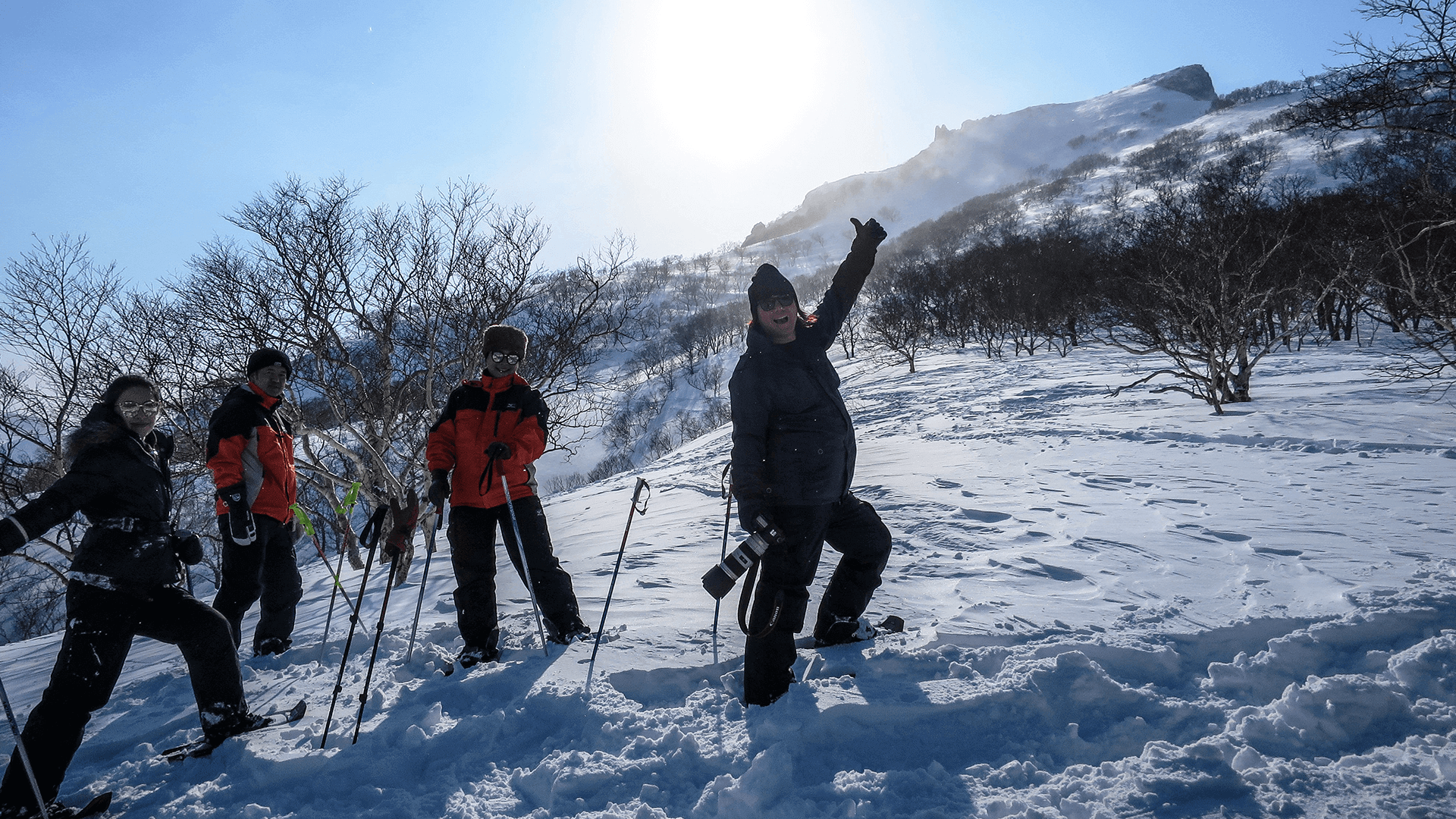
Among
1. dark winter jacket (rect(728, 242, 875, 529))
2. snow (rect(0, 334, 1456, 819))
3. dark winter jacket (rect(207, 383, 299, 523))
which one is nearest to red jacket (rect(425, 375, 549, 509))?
snow (rect(0, 334, 1456, 819))

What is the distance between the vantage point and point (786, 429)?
2.55 meters

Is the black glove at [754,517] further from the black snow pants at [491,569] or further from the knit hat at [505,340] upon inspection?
the knit hat at [505,340]

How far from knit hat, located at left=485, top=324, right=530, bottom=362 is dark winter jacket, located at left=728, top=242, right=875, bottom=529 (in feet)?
4.79

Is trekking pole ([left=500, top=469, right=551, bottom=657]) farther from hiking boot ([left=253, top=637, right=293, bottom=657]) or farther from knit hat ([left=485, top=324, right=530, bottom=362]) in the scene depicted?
hiking boot ([left=253, top=637, right=293, bottom=657])

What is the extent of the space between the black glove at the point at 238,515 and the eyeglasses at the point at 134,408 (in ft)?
2.83

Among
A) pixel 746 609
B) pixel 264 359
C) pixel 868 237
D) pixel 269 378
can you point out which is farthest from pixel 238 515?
pixel 868 237

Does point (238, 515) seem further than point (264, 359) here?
No

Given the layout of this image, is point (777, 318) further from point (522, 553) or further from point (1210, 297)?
point (1210, 297)

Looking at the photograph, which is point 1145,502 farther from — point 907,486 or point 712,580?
point 712,580

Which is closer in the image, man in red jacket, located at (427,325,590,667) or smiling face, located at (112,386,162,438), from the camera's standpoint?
smiling face, located at (112,386,162,438)

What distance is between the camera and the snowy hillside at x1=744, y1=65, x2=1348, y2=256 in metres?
120

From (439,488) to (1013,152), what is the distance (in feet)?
552

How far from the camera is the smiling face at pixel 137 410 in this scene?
2.47 metres

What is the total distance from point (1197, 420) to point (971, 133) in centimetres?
17361
